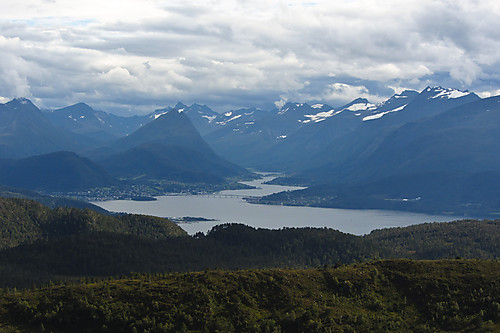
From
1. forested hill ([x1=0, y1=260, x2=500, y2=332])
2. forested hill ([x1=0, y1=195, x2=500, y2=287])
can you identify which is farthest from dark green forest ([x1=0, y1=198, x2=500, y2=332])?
forested hill ([x1=0, y1=195, x2=500, y2=287])

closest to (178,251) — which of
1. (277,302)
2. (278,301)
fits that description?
(278,301)

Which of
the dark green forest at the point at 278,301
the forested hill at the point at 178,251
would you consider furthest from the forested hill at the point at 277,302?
the forested hill at the point at 178,251

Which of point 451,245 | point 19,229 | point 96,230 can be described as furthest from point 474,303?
point 19,229

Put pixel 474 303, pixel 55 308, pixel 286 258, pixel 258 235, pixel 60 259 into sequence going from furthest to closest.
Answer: pixel 258 235
pixel 286 258
pixel 60 259
pixel 474 303
pixel 55 308

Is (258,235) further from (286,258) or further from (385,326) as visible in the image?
(385,326)

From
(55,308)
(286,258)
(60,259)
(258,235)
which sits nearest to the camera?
(55,308)

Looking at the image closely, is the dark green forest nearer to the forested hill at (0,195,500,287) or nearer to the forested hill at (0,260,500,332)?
the forested hill at (0,260,500,332)

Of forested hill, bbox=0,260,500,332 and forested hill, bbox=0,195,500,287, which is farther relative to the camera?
forested hill, bbox=0,195,500,287

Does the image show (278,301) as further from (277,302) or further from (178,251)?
(178,251)
